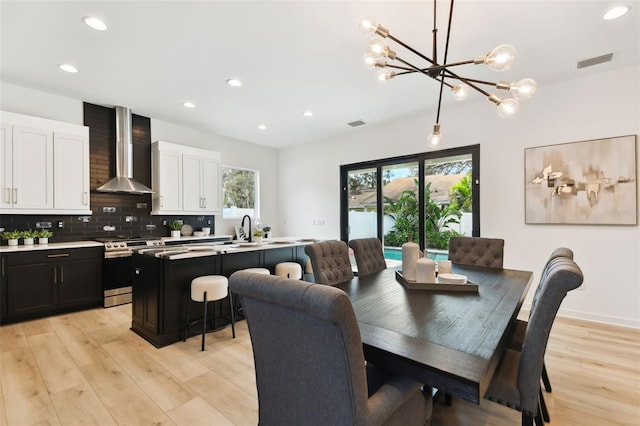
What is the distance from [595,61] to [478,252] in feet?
7.70

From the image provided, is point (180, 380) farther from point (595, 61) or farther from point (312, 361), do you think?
point (595, 61)

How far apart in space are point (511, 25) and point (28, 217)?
583cm

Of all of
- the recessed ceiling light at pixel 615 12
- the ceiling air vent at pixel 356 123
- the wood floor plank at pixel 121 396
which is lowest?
the wood floor plank at pixel 121 396

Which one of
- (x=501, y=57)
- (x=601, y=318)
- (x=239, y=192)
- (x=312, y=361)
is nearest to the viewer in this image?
(x=312, y=361)

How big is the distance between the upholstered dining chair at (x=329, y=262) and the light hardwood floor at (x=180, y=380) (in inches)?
37.8

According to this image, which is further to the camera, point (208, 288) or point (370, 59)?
point (208, 288)

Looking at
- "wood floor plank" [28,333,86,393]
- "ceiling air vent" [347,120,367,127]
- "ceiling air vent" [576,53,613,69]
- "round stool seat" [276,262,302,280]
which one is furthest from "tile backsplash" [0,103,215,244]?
"ceiling air vent" [576,53,613,69]

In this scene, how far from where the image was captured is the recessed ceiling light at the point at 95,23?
2.41m

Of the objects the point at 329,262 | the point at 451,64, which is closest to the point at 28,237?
the point at 329,262

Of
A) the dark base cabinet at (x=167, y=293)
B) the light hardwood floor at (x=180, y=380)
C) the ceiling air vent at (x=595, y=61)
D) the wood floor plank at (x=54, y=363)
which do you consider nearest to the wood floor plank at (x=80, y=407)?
the light hardwood floor at (x=180, y=380)

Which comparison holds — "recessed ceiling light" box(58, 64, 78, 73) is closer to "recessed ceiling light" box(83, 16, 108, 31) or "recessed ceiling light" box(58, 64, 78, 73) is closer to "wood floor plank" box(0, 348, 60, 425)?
"recessed ceiling light" box(83, 16, 108, 31)

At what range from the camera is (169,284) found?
2.84 m

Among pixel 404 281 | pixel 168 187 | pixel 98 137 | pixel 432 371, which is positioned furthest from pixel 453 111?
pixel 98 137

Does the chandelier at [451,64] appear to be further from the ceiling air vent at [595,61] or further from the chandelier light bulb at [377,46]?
the ceiling air vent at [595,61]
